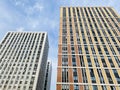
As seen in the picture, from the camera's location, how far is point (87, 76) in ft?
174

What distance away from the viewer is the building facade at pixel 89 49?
51.9 m

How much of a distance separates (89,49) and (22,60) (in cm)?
3959

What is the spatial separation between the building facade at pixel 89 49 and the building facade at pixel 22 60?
78.6 ft

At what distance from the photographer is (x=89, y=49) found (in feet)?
210

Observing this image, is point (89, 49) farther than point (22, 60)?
No

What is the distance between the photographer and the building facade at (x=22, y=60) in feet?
263

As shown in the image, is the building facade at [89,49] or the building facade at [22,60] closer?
the building facade at [89,49]

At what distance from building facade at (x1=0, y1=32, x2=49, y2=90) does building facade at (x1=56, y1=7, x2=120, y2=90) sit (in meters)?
23.9

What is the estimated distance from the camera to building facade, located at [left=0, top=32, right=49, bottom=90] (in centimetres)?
8019

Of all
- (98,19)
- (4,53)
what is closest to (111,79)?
(98,19)

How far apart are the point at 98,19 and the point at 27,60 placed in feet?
126

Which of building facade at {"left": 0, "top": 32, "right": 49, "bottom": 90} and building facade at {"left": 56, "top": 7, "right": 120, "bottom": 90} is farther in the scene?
building facade at {"left": 0, "top": 32, "right": 49, "bottom": 90}

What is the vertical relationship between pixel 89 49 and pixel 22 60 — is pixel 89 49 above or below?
below

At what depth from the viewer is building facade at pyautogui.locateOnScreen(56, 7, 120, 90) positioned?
170 ft
